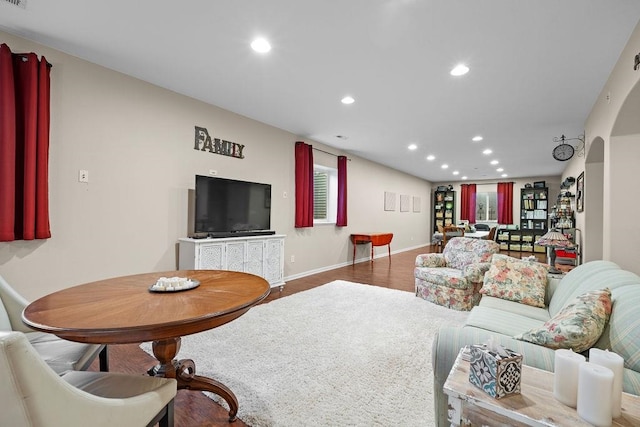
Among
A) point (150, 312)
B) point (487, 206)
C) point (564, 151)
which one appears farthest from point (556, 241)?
point (487, 206)

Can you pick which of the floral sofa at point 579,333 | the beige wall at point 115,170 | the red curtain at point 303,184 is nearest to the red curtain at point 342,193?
the red curtain at point 303,184

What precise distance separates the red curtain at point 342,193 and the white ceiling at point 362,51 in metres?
1.88

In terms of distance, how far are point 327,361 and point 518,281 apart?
5.86 feet

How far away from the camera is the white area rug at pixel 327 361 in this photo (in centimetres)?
168

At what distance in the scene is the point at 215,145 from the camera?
3916mm

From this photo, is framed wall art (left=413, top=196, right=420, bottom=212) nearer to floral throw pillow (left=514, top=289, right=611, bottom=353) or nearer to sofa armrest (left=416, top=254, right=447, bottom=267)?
sofa armrest (left=416, top=254, right=447, bottom=267)

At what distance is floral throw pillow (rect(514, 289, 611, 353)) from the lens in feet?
4.20

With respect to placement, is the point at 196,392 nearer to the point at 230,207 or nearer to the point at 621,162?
the point at 230,207

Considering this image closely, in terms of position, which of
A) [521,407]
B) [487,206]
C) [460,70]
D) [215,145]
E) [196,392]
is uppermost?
[460,70]

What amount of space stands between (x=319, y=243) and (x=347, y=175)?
1.74 meters

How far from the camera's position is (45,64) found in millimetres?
2416

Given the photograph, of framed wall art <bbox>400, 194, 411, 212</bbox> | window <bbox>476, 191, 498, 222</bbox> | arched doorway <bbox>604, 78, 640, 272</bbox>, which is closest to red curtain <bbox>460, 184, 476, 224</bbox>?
window <bbox>476, 191, 498, 222</bbox>

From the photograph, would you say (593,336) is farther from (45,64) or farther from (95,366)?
(45,64)

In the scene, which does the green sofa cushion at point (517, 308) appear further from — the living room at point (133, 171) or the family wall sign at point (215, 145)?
A: the family wall sign at point (215, 145)
